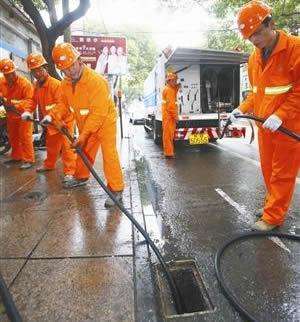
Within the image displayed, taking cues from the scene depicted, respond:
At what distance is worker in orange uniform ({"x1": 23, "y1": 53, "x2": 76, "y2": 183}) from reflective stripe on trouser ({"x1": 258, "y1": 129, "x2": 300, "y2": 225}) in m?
3.14

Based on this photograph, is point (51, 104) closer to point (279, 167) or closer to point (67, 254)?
point (67, 254)

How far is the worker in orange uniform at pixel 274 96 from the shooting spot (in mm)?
3441

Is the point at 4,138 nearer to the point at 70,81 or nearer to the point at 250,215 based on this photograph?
the point at 70,81

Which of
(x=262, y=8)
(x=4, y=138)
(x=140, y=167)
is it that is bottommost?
(x=140, y=167)

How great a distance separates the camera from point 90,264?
10.3 feet

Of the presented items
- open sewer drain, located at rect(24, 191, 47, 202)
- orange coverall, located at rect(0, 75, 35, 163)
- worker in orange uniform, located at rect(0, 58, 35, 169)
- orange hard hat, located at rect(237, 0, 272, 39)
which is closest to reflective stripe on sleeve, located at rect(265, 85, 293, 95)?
orange hard hat, located at rect(237, 0, 272, 39)

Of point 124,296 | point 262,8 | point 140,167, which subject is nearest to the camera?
point 124,296

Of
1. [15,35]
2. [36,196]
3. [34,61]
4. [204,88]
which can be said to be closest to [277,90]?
[36,196]

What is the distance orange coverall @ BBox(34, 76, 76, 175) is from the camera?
613 cm

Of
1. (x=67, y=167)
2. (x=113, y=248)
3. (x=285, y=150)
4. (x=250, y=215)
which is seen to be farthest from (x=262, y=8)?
(x=67, y=167)

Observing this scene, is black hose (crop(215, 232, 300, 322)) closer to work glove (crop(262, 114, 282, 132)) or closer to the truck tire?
work glove (crop(262, 114, 282, 132))

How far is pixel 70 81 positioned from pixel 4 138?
5014mm

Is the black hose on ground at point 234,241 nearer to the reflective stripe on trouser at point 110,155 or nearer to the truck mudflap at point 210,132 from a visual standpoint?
the reflective stripe on trouser at point 110,155

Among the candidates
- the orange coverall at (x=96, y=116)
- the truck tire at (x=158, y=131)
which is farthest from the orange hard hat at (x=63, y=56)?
the truck tire at (x=158, y=131)
